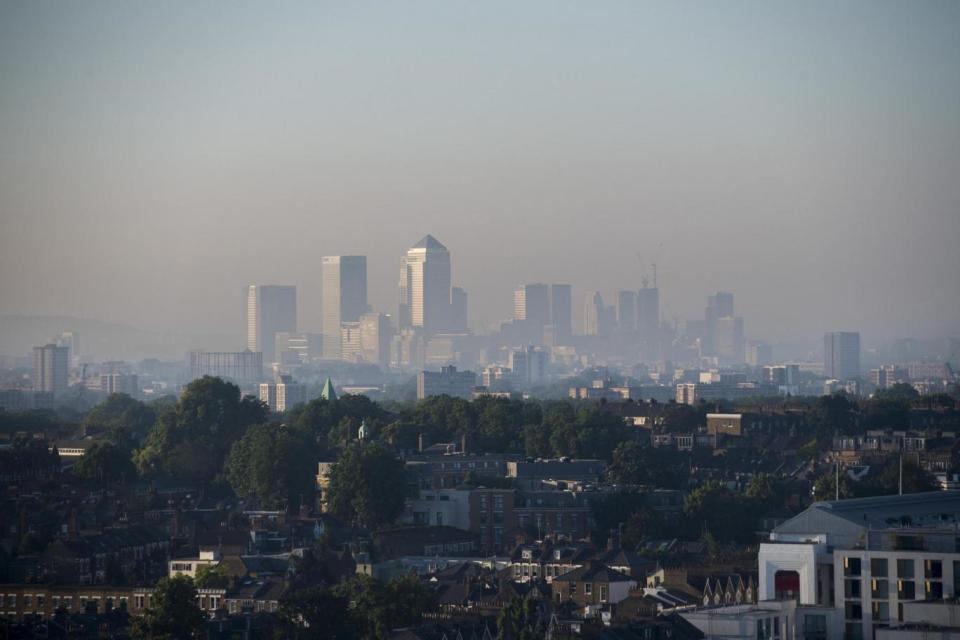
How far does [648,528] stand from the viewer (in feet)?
190

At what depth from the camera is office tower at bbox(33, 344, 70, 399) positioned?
176 meters

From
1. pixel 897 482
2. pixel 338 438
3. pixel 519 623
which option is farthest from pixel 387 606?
pixel 338 438

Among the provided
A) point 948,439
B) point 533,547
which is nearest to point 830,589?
point 533,547

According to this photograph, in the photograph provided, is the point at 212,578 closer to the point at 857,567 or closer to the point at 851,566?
the point at 851,566

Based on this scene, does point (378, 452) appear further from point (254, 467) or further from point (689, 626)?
point (689, 626)

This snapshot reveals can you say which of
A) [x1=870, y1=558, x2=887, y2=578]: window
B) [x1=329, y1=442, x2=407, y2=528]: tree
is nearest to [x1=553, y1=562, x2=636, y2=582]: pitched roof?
[x1=870, y1=558, x2=887, y2=578]: window

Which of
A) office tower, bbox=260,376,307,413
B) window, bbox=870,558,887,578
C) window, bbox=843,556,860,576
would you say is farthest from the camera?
office tower, bbox=260,376,307,413

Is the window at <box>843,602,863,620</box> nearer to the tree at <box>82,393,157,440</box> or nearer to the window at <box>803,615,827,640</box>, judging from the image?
the window at <box>803,615,827,640</box>

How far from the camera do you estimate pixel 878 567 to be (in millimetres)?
A: 36781

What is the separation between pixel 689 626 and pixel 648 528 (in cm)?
2218

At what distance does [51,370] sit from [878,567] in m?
153

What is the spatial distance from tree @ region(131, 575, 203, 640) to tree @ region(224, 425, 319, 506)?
961 inches

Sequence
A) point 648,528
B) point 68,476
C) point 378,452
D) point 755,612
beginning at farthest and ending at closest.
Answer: point 68,476
point 378,452
point 648,528
point 755,612

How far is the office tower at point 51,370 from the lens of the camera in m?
176
